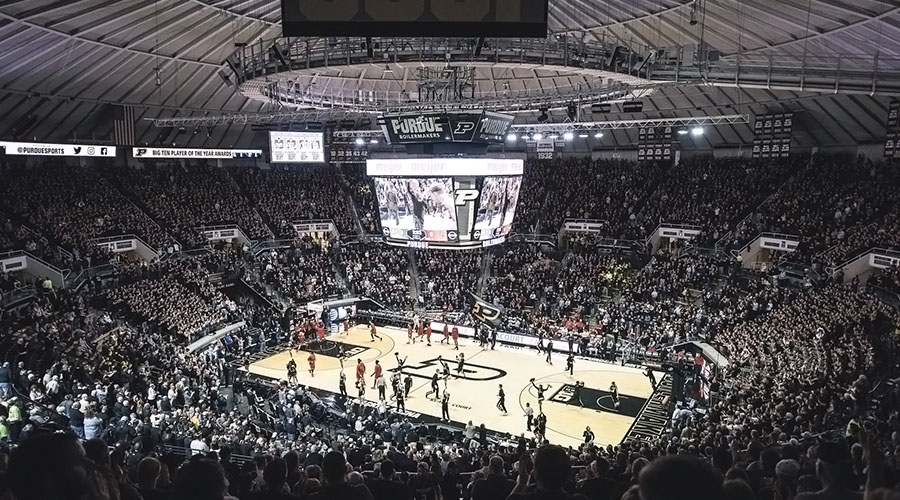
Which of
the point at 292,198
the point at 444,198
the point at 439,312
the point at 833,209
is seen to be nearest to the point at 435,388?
the point at 444,198

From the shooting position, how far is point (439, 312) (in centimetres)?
3531

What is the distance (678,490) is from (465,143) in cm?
2575

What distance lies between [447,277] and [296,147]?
1161 cm

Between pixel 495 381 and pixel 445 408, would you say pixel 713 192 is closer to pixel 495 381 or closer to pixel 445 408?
pixel 495 381

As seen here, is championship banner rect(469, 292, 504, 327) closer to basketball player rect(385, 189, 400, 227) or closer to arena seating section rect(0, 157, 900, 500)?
arena seating section rect(0, 157, 900, 500)

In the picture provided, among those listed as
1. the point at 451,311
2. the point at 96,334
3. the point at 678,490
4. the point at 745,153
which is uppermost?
the point at 678,490

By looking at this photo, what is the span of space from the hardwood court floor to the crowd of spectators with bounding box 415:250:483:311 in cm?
300

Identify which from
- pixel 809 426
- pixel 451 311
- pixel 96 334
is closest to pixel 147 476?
pixel 809 426

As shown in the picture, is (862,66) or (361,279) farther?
(361,279)

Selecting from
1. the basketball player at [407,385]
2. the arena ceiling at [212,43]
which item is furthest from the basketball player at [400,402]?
the arena ceiling at [212,43]

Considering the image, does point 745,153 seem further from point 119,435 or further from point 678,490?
point 678,490

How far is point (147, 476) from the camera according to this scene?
198 inches

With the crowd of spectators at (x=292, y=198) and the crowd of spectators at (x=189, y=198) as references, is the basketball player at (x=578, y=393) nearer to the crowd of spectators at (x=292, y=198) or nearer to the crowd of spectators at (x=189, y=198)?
the crowd of spectators at (x=189, y=198)

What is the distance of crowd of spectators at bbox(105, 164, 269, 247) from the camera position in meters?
36.7
